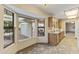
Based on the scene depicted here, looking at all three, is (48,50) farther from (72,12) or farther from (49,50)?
(72,12)

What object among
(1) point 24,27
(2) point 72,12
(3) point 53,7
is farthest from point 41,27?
(2) point 72,12

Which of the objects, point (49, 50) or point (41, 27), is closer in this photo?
point (49, 50)

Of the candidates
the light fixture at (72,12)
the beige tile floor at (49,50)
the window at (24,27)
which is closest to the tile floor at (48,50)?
the beige tile floor at (49,50)

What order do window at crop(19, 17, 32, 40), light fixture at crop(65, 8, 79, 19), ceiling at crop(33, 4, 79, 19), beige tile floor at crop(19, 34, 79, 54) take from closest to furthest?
ceiling at crop(33, 4, 79, 19) → beige tile floor at crop(19, 34, 79, 54) → window at crop(19, 17, 32, 40) → light fixture at crop(65, 8, 79, 19)

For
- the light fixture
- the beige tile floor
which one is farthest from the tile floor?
the light fixture

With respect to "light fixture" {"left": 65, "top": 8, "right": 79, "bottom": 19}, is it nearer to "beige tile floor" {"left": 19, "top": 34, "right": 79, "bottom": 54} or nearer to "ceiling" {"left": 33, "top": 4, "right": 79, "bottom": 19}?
"ceiling" {"left": 33, "top": 4, "right": 79, "bottom": 19}

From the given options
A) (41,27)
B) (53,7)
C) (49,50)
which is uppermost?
(53,7)

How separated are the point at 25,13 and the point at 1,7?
0.84 metres

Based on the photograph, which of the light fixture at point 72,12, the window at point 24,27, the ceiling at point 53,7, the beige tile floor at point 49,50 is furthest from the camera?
the light fixture at point 72,12

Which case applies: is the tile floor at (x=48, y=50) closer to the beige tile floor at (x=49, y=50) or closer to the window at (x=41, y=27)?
the beige tile floor at (x=49, y=50)

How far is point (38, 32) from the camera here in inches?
121

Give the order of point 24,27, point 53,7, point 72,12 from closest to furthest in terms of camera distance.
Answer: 1. point 53,7
2. point 24,27
3. point 72,12
